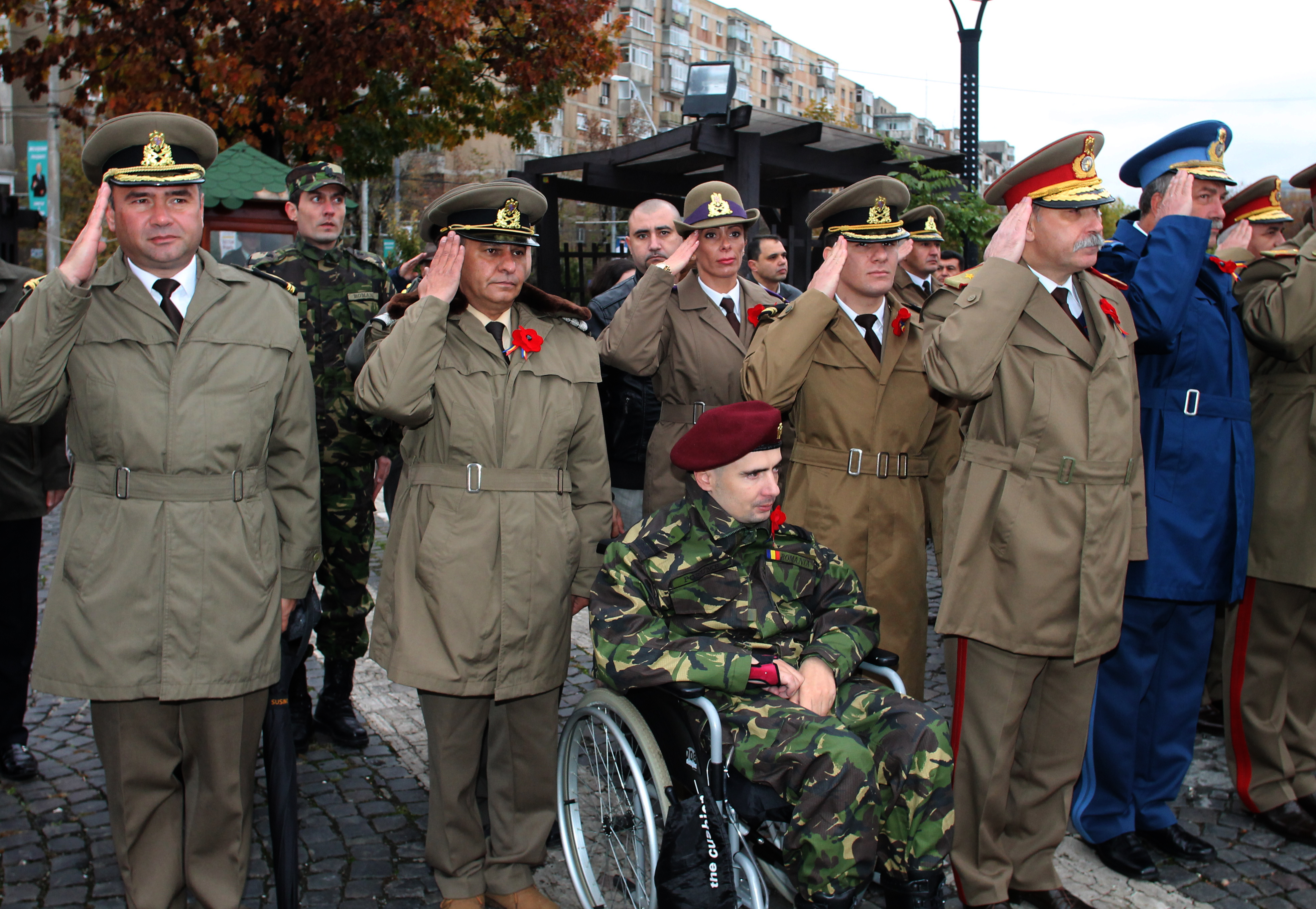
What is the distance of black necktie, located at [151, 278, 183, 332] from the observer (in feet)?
10.2

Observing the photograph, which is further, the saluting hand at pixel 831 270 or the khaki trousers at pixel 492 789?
the saluting hand at pixel 831 270

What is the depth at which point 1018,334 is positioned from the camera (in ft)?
11.1

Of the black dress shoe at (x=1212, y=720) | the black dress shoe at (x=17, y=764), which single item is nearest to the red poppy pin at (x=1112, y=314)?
the black dress shoe at (x=1212, y=720)

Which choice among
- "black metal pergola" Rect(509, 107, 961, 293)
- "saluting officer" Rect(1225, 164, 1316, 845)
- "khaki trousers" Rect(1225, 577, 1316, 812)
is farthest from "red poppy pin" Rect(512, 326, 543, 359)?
"black metal pergola" Rect(509, 107, 961, 293)

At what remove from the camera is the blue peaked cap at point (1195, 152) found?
375 cm

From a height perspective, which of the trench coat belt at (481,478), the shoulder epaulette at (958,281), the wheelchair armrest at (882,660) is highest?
the shoulder epaulette at (958,281)

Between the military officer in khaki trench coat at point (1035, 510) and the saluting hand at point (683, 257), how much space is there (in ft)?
3.85

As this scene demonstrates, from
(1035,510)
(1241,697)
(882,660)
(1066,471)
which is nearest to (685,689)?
(882,660)

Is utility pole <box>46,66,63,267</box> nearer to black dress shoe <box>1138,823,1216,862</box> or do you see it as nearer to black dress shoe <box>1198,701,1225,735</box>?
black dress shoe <box>1198,701,1225,735</box>

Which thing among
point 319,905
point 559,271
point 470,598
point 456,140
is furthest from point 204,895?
point 456,140

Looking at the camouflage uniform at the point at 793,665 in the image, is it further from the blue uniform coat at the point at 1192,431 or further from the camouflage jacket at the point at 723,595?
the blue uniform coat at the point at 1192,431

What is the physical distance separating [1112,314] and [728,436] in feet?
4.27

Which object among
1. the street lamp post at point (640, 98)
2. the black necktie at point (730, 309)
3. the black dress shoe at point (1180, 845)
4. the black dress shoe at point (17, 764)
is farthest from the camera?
the street lamp post at point (640, 98)

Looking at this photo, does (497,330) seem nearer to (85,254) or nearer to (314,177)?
(85,254)
